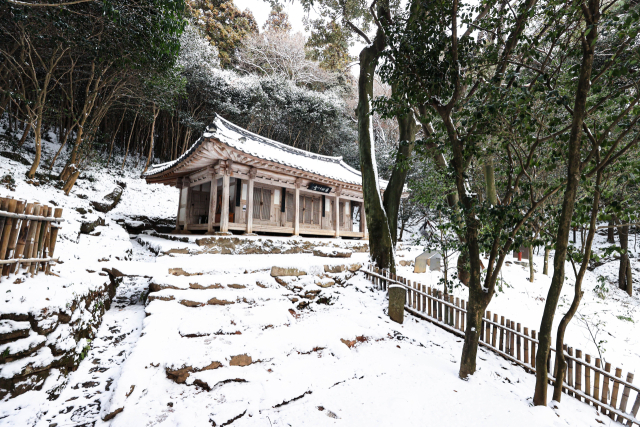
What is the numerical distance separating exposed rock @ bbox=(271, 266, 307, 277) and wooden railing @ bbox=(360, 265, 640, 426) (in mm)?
1924

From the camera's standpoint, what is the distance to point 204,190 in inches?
525

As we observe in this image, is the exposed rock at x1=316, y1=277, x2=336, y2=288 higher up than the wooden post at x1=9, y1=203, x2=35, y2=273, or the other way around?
the wooden post at x1=9, y1=203, x2=35, y2=273

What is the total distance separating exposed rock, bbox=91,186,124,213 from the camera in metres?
12.4

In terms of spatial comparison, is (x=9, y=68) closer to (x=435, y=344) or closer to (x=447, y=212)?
(x=447, y=212)

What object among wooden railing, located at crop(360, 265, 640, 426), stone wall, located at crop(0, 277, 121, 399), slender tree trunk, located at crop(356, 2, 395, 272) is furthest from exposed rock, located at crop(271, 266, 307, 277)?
stone wall, located at crop(0, 277, 121, 399)

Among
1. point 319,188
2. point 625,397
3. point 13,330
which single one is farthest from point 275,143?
point 625,397

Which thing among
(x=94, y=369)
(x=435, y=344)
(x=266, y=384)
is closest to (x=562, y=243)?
(x=435, y=344)

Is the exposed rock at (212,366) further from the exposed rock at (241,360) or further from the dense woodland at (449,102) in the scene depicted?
the dense woodland at (449,102)

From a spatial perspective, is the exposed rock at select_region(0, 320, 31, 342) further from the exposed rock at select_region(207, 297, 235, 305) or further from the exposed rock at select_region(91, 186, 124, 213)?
the exposed rock at select_region(91, 186, 124, 213)

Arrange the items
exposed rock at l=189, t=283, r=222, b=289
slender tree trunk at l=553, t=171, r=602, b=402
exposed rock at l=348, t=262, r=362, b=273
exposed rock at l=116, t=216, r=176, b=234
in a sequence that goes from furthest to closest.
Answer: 1. exposed rock at l=116, t=216, r=176, b=234
2. exposed rock at l=348, t=262, r=362, b=273
3. exposed rock at l=189, t=283, r=222, b=289
4. slender tree trunk at l=553, t=171, r=602, b=402

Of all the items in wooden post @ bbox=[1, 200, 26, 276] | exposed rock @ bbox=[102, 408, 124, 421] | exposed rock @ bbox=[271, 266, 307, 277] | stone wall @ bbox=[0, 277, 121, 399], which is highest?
wooden post @ bbox=[1, 200, 26, 276]

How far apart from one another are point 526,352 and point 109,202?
16796mm

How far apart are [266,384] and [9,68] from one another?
50.5ft

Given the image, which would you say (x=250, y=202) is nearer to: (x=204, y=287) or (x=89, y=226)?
(x=89, y=226)
